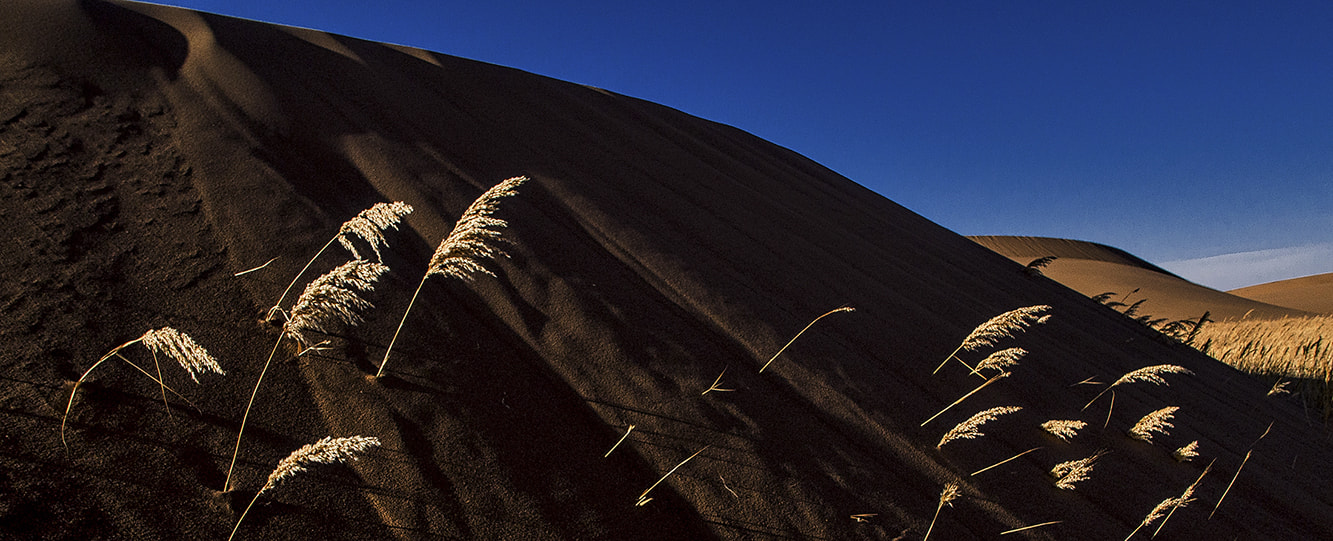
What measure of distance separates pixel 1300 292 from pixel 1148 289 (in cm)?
978

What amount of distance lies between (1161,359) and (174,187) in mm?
5623

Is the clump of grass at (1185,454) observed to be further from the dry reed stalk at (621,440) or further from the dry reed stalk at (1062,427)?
the dry reed stalk at (621,440)

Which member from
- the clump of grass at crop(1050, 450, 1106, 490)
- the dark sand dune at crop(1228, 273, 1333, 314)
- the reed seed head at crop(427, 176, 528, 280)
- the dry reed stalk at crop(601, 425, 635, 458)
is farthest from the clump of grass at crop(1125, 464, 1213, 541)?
the dark sand dune at crop(1228, 273, 1333, 314)

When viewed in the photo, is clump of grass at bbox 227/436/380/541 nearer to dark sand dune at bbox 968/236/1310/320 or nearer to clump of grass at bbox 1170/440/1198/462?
clump of grass at bbox 1170/440/1198/462

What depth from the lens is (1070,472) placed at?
2053 millimetres

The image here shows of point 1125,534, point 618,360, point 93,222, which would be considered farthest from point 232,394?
point 1125,534

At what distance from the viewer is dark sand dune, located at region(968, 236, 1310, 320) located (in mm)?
15844

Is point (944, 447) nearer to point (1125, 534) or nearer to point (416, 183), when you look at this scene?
point (1125, 534)

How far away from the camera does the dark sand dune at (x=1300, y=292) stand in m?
20.6

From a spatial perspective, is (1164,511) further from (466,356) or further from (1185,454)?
(466,356)

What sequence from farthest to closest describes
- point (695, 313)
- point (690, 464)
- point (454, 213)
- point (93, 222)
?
1. point (454, 213)
2. point (695, 313)
3. point (93, 222)
4. point (690, 464)

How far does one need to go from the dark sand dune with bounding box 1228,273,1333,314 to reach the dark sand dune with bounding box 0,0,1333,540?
75.9 feet

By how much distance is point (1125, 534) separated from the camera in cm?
199

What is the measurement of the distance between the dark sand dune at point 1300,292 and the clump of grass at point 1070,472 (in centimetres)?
2334
